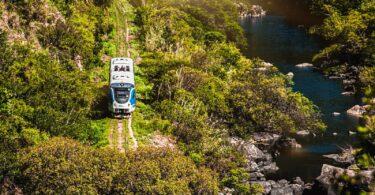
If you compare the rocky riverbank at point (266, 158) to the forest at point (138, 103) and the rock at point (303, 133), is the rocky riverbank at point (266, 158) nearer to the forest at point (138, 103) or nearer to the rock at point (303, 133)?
the forest at point (138, 103)

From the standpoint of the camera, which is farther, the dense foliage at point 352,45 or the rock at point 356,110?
the dense foliage at point 352,45

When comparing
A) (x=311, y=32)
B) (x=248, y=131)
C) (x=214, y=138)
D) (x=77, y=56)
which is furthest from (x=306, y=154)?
(x=311, y=32)

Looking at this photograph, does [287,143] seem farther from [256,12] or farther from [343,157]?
[256,12]

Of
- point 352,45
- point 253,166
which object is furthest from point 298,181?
point 352,45

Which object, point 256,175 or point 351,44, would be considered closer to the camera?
point 256,175

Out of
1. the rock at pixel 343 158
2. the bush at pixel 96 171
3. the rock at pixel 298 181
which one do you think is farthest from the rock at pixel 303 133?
the bush at pixel 96 171
